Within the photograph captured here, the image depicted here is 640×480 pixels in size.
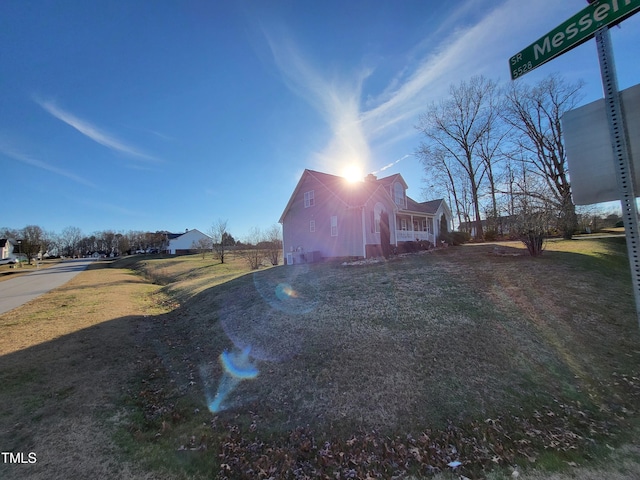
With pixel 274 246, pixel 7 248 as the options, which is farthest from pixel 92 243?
pixel 274 246

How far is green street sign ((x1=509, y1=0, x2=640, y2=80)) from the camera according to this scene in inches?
78.5

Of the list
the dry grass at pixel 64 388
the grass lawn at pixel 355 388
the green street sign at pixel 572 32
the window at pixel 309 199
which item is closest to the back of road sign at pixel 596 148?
the green street sign at pixel 572 32

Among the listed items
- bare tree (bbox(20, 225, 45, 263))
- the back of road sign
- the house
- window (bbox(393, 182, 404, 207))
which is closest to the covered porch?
the house

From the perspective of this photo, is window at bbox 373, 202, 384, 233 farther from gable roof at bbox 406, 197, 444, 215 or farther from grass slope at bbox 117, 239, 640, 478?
grass slope at bbox 117, 239, 640, 478

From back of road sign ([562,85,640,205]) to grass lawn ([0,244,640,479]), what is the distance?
278 centimetres

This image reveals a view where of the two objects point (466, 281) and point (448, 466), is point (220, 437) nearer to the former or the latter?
point (448, 466)

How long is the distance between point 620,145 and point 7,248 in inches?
3870

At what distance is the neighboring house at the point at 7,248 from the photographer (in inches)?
2492

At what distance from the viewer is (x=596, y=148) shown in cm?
212

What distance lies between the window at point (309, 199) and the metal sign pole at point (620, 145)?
18.5 m

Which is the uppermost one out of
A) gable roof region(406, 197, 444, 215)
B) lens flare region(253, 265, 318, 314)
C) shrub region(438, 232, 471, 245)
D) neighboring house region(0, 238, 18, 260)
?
neighboring house region(0, 238, 18, 260)

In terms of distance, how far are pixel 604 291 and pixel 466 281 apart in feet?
10.9

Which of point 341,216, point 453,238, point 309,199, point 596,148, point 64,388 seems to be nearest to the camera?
point 596,148

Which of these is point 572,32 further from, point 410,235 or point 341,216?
point 410,235
